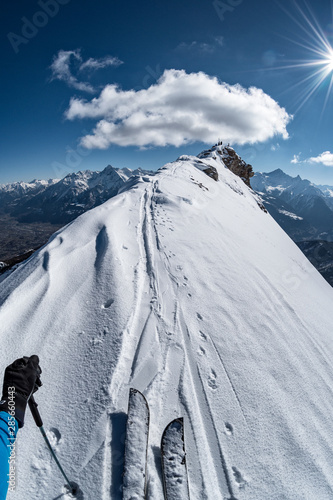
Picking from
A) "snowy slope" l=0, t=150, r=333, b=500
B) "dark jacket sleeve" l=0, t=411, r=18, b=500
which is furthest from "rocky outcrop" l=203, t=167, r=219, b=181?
"dark jacket sleeve" l=0, t=411, r=18, b=500

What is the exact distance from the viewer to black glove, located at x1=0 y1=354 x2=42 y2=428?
3.30 meters

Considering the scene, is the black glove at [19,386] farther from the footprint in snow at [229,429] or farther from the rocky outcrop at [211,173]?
the rocky outcrop at [211,173]

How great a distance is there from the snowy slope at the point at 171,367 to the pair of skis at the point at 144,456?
0.20 m

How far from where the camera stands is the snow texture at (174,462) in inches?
139

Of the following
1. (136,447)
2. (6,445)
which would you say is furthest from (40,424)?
(136,447)

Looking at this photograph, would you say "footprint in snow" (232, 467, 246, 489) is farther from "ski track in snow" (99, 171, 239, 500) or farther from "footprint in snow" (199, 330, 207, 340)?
"footprint in snow" (199, 330, 207, 340)

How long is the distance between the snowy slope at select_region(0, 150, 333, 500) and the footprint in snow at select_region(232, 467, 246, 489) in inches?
1.9

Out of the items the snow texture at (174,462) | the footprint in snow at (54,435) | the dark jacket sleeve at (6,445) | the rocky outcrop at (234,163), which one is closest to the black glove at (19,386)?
the dark jacket sleeve at (6,445)

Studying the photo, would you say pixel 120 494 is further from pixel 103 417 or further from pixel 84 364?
pixel 84 364

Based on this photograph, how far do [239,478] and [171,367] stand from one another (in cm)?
227

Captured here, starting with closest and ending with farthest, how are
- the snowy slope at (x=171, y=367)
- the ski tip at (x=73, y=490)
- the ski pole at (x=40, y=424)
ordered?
1. the ski pole at (x=40, y=424)
2. the ski tip at (x=73, y=490)
3. the snowy slope at (x=171, y=367)

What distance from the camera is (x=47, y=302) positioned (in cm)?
662

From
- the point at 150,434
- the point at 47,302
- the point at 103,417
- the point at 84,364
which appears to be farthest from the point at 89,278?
the point at 150,434

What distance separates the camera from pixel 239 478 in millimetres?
3977
